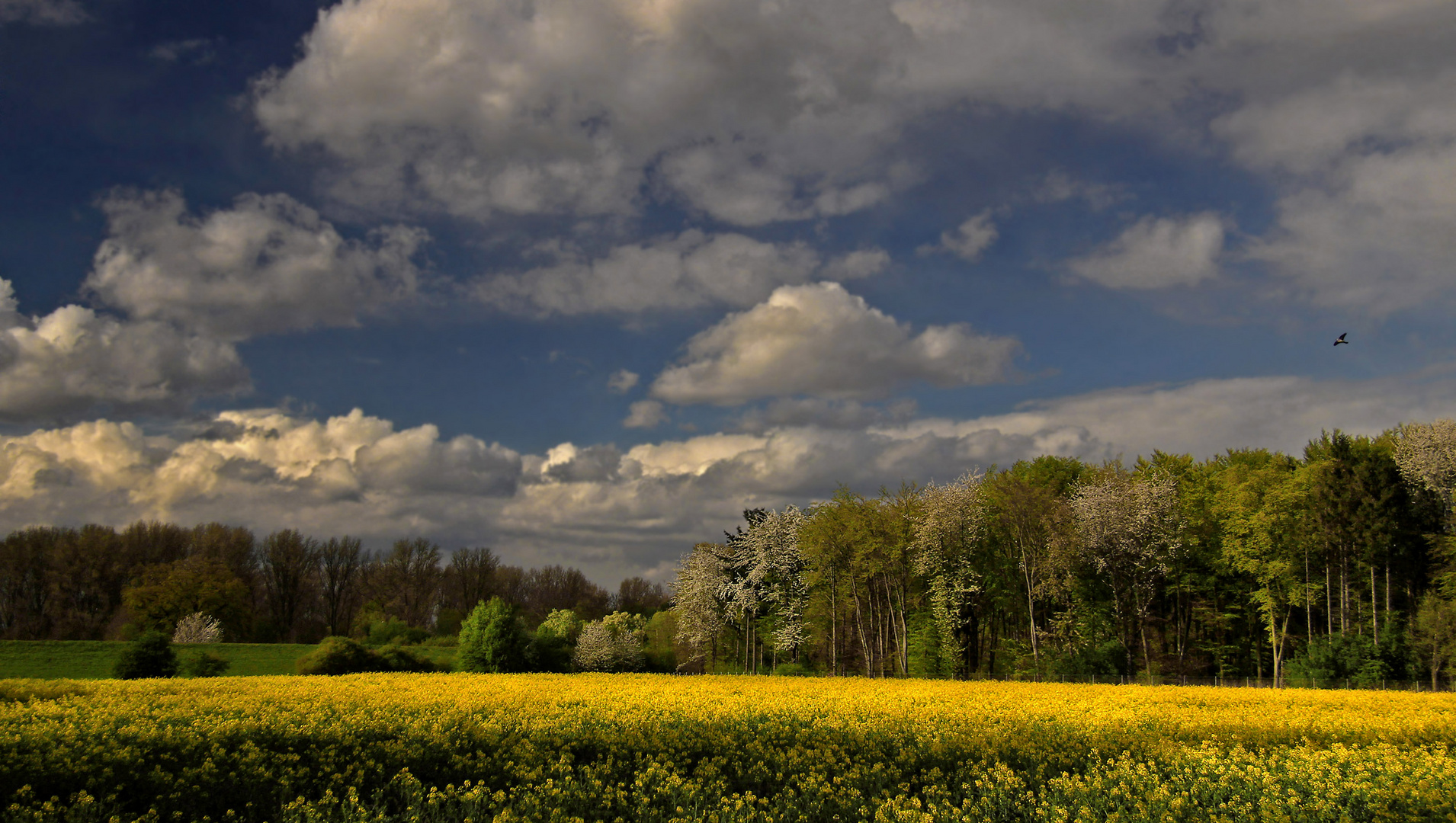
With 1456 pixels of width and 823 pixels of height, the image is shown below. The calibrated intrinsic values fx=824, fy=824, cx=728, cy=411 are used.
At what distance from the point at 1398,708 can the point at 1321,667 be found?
2749 cm

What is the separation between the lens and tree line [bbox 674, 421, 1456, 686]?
1913 inches

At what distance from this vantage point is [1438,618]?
42312 mm

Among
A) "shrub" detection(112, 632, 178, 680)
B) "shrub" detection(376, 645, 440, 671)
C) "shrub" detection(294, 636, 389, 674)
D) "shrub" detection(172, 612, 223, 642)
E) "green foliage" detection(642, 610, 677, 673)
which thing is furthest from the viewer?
"shrub" detection(172, 612, 223, 642)

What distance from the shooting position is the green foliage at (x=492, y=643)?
146 feet

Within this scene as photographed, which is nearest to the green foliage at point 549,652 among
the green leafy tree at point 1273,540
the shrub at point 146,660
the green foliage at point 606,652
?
the green foliage at point 606,652

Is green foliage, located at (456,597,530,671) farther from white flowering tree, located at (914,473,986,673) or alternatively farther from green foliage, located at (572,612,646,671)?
white flowering tree, located at (914,473,986,673)

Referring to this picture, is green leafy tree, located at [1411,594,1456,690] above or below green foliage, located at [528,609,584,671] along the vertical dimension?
above

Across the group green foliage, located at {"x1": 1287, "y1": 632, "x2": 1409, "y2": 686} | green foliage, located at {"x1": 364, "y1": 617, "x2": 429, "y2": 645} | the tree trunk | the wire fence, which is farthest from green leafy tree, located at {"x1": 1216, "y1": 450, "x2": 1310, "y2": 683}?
green foliage, located at {"x1": 364, "y1": 617, "x2": 429, "y2": 645}

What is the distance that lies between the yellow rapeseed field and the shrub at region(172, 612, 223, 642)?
62.9 m

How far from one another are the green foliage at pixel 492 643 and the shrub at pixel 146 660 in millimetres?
13418

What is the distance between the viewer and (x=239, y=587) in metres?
80.2

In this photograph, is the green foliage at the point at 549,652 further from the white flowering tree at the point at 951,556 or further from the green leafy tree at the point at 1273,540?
the green leafy tree at the point at 1273,540

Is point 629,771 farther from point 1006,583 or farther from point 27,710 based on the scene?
point 1006,583

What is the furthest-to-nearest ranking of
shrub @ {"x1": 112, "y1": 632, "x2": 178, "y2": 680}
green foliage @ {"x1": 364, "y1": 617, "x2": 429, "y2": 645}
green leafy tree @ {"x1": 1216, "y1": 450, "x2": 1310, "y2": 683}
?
1. green foliage @ {"x1": 364, "y1": 617, "x2": 429, "y2": 645}
2. green leafy tree @ {"x1": 1216, "y1": 450, "x2": 1310, "y2": 683}
3. shrub @ {"x1": 112, "y1": 632, "x2": 178, "y2": 680}
